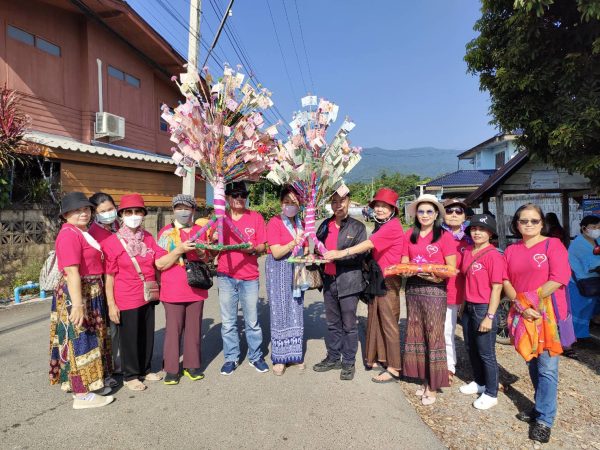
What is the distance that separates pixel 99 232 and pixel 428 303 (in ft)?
10.1

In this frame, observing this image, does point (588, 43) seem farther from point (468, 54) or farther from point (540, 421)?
point (540, 421)

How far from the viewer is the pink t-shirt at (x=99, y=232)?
3.35 meters

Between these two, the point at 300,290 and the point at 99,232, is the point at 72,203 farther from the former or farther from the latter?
the point at 300,290

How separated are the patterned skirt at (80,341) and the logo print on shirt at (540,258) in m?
3.64

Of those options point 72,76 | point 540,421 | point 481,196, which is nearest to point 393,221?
point 540,421

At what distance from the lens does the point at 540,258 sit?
2795 mm

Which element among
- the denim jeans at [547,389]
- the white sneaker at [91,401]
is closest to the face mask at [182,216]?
the white sneaker at [91,401]

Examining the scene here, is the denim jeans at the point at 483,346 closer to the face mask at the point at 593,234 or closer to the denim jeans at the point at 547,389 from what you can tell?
the denim jeans at the point at 547,389

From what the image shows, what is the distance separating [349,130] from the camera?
346 cm

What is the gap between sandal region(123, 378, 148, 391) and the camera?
341 cm

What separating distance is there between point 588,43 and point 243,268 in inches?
163

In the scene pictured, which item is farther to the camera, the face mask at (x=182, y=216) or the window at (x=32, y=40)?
the window at (x=32, y=40)

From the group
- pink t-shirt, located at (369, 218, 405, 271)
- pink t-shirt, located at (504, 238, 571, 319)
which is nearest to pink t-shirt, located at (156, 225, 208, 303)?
pink t-shirt, located at (369, 218, 405, 271)

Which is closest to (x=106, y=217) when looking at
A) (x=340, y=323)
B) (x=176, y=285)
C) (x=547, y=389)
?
(x=176, y=285)
